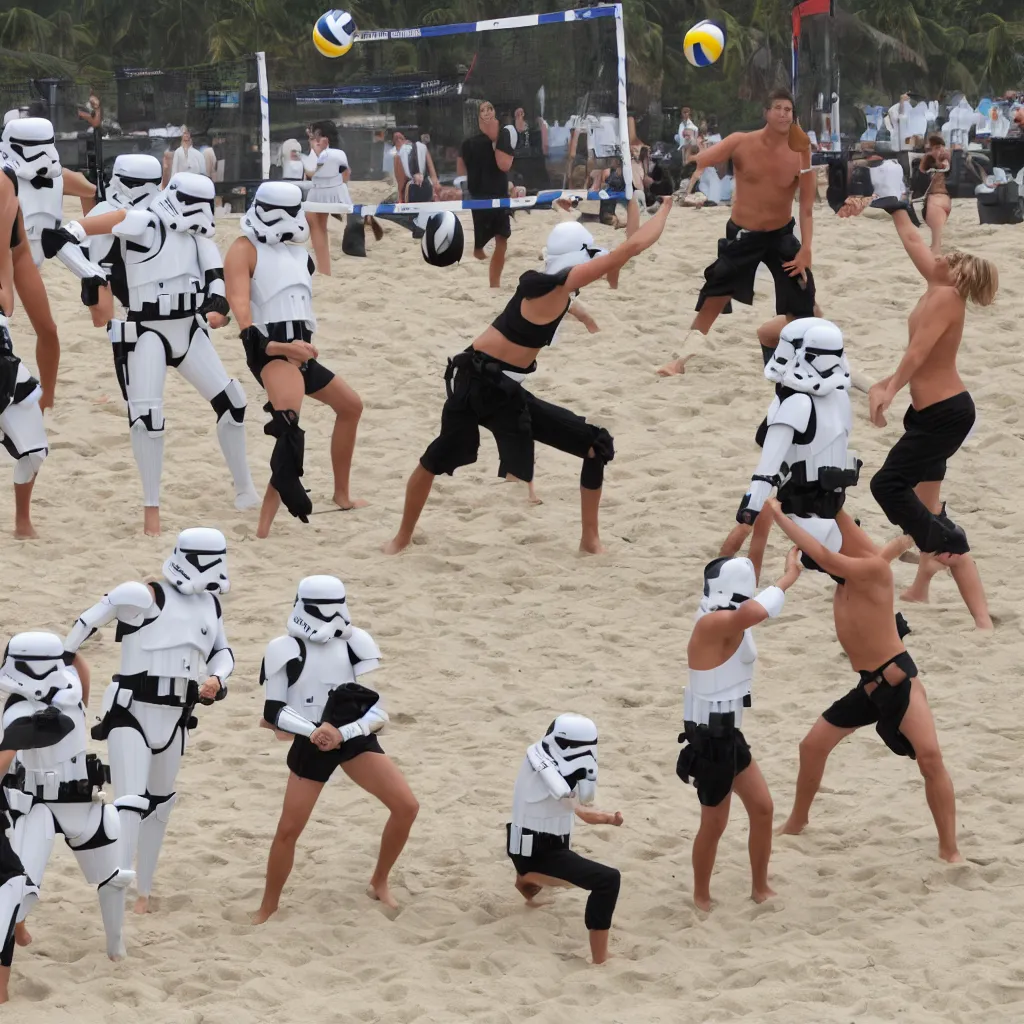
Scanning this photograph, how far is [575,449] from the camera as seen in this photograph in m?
10.1

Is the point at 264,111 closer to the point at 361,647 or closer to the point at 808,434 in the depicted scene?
the point at 808,434

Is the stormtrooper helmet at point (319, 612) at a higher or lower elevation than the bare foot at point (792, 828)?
higher

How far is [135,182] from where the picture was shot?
33.6ft

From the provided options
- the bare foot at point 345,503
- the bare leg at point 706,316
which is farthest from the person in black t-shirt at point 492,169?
the bare foot at point 345,503

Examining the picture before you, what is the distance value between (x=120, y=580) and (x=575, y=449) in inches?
101

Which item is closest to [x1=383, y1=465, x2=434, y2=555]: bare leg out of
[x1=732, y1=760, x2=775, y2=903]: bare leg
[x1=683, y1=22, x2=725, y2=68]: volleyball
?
[x1=732, y1=760, x2=775, y2=903]: bare leg

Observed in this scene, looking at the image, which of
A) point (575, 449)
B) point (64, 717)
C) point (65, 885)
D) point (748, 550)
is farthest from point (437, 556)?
point (64, 717)

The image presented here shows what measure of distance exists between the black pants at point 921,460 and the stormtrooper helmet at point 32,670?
489cm

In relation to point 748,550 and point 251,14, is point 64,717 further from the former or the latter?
point 251,14

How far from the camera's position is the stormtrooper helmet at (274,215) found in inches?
393

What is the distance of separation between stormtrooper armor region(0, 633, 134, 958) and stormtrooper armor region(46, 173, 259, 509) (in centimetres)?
401

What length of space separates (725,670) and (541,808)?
85 centimetres

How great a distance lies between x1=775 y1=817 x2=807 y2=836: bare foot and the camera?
7.66m

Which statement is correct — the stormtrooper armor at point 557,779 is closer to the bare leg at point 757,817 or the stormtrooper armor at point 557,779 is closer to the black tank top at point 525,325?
the bare leg at point 757,817
